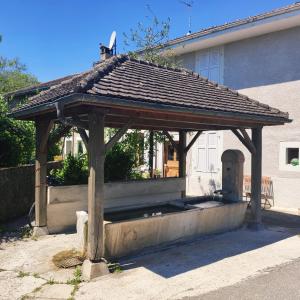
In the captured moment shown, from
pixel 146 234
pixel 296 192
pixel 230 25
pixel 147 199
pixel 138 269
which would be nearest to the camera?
pixel 138 269

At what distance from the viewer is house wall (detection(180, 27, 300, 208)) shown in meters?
11.5

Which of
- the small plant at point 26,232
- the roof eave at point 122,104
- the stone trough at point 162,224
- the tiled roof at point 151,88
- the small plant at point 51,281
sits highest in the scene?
the tiled roof at point 151,88

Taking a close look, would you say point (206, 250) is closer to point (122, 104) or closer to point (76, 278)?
point (76, 278)

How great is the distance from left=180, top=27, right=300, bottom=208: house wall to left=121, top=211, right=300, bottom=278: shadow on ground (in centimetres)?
260

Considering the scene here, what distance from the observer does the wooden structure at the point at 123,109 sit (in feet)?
18.5

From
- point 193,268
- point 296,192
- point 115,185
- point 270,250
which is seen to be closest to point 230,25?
point 296,192

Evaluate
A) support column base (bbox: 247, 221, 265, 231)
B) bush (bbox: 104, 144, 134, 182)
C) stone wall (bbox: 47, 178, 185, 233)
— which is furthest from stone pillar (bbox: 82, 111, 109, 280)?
bush (bbox: 104, 144, 134, 182)

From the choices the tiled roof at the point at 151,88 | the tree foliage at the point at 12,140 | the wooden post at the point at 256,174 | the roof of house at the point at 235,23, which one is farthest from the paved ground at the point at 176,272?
the roof of house at the point at 235,23

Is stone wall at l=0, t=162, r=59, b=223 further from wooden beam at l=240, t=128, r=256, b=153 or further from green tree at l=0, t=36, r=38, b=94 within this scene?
green tree at l=0, t=36, r=38, b=94

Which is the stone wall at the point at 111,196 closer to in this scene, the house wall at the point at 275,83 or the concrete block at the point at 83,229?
the concrete block at the point at 83,229

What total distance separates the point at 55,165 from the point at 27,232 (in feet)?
9.55

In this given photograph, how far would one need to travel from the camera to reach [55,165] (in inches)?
421

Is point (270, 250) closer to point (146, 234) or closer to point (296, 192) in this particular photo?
point (146, 234)

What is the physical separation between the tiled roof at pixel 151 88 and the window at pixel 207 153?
528cm
